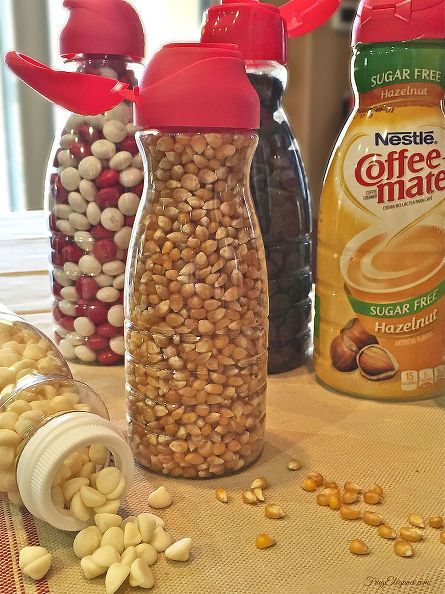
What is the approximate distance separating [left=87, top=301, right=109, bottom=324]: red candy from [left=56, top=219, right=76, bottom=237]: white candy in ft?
0.26

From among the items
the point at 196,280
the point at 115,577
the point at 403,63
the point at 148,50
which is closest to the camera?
the point at 115,577

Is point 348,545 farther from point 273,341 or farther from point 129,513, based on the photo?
point 273,341

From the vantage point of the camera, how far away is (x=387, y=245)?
669 mm

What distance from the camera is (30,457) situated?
1.47ft

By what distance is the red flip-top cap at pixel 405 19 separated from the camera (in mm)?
619

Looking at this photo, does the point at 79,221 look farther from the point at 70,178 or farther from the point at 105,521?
the point at 105,521

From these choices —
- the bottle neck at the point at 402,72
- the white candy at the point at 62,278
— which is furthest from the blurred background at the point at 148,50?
the bottle neck at the point at 402,72

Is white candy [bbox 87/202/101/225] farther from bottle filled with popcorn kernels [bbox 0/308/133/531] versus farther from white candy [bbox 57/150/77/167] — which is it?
bottle filled with popcorn kernels [bbox 0/308/133/531]

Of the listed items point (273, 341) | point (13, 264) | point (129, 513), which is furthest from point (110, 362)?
point (13, 264)

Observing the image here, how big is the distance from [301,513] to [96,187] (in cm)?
41

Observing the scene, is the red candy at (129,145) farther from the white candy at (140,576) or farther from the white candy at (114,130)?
the white candy at (140,576)

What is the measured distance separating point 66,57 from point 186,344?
372 mm

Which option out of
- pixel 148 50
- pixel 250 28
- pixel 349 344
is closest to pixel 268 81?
pixel 250 28

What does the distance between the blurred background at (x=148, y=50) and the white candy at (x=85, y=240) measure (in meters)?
1.62
